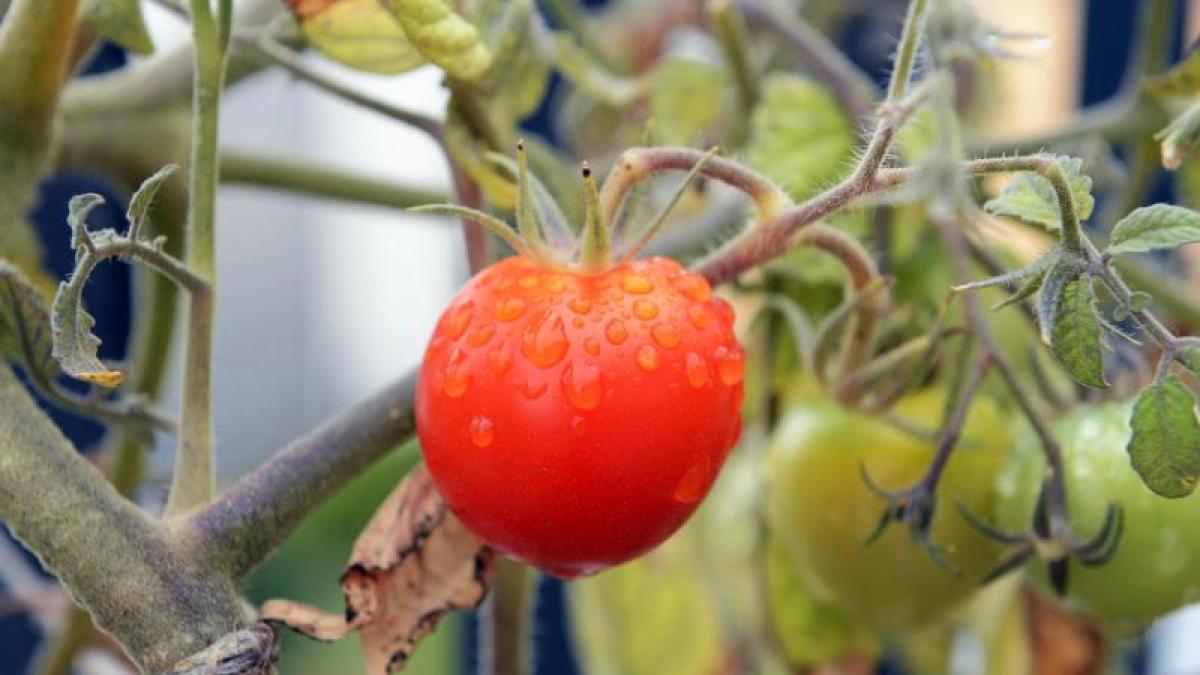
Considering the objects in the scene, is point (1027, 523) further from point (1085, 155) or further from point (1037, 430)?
point (1085, 155)

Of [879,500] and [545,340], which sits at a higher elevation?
[545,340]

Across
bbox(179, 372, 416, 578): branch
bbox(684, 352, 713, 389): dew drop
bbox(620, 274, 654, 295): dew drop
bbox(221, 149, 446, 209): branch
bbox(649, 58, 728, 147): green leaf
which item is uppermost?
bbox(620, 274, 654, 295): dew drop

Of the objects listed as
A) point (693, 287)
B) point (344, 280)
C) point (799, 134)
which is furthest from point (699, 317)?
point (344, 280)

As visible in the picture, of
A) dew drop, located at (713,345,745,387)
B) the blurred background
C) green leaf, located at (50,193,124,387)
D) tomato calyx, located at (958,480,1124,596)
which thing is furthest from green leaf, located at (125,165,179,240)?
the blurred background

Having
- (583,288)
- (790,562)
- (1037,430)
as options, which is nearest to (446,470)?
(583,288)

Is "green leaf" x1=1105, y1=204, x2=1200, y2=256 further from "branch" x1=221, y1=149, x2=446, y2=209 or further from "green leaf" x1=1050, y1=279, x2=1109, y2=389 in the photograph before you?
"branch" x1=221, y1=149, x2=446, y2=209

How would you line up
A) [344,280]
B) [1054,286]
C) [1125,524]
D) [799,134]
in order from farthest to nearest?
1. [344,280]
2. [799,134]
3. [1125,524]
4. [1054,286]

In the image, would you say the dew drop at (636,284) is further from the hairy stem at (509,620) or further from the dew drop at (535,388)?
the hairy stem at (509,620)

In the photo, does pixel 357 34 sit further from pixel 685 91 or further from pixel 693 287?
pixel 685 91
